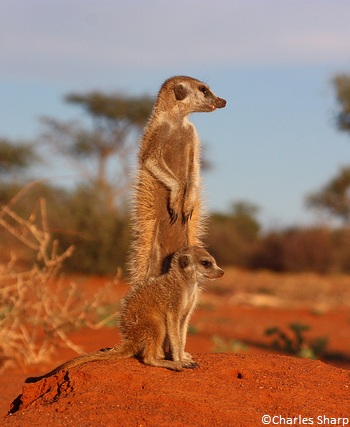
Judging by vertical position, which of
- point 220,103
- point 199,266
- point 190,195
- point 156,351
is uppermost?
point 220,103

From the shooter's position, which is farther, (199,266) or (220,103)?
(220,103)

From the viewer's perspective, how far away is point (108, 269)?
23.0 metres

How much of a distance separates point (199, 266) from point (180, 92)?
1.19 metres

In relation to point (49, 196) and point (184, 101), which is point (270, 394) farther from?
point (49, 196)

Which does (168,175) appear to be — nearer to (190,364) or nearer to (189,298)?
(189,298)

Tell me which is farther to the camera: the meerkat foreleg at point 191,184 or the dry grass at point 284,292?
the dry grass at point 284,292

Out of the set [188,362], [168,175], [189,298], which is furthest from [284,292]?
[188,362]

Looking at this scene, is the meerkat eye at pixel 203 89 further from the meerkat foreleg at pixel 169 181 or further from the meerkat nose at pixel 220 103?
the meerkat foreleg at pixel 169 181

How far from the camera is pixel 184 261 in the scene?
16.0 feet

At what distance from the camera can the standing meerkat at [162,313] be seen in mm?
4742

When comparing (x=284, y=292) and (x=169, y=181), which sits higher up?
(x=169, y=181)

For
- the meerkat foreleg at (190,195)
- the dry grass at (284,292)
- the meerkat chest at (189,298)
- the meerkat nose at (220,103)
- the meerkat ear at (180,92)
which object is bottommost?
the dry grass at (284,292)

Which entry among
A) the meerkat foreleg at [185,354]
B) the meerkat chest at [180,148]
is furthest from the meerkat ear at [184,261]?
the meerkat chest at [180,148]

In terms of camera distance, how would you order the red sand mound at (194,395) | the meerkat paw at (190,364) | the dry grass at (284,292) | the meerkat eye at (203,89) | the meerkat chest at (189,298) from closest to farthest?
the red sand mound at (194,395), the meerkat paw at (190,364), the meerkat chest at (189,298), the meerkat eye at (203,89), the dry grass at (284,292)
